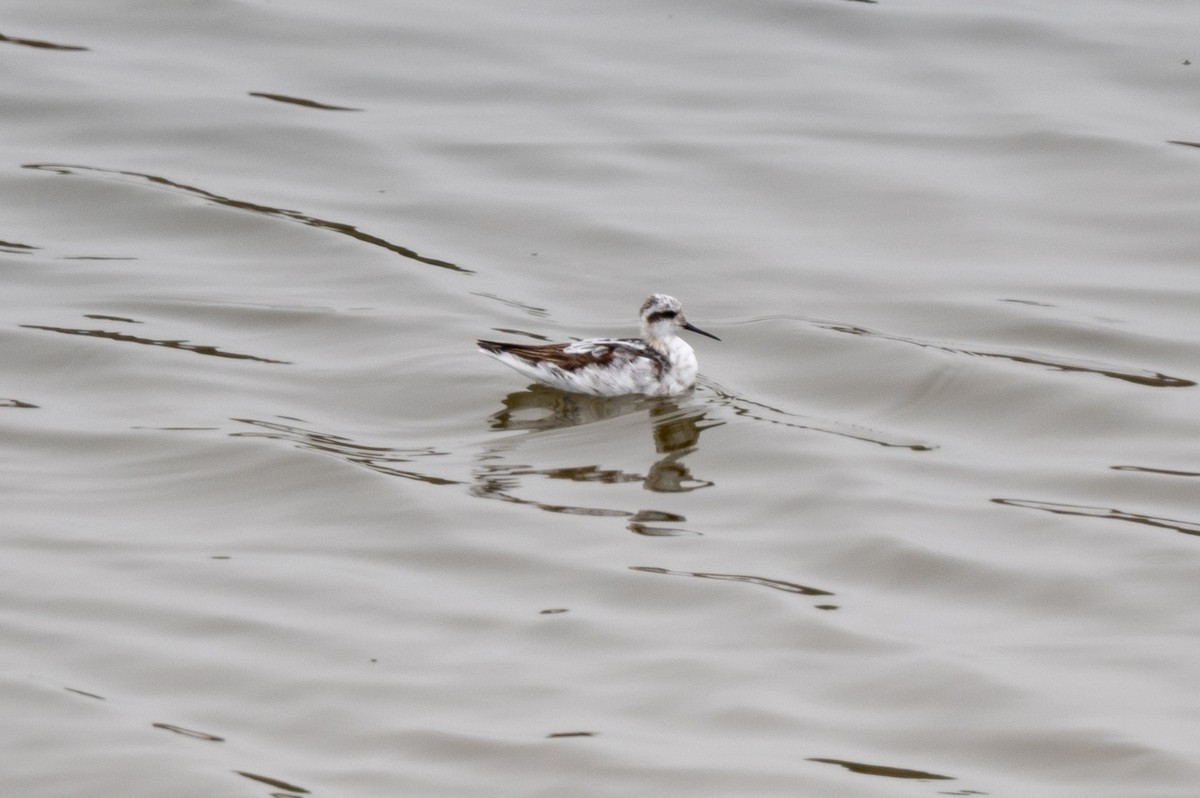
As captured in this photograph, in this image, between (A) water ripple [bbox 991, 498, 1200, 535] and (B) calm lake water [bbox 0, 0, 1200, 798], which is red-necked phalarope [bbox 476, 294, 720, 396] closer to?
(B) calm lake water [bbox 0, 0, 1200, 798]

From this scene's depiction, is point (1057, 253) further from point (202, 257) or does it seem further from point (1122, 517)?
point (202, 257)

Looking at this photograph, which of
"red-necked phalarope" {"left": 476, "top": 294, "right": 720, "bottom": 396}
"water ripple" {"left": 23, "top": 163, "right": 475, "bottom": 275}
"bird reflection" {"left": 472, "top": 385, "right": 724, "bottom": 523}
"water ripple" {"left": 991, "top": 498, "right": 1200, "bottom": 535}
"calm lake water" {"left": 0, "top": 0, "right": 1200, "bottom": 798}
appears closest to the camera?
"calm lake water" {"left": 0, "top": 0, "right": 1200, "bottom": 798}

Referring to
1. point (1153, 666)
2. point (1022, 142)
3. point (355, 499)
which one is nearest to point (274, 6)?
point (1022, 142)

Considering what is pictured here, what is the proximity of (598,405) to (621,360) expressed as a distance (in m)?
0.36

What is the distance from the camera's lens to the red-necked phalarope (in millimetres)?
12031

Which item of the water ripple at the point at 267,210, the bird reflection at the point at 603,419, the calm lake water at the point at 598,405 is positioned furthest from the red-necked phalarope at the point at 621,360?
the water ripple at the point at 267,210

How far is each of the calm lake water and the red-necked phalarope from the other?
27 centimetres

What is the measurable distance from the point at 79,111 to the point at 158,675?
11015 millimetres

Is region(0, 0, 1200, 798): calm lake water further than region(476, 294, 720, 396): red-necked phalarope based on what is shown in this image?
No

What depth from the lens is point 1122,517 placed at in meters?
10.0

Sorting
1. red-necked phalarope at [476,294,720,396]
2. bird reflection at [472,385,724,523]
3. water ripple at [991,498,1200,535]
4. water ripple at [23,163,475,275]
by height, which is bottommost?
bird reflection at [472,385,724,523]

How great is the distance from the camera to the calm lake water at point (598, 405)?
25.4 feet

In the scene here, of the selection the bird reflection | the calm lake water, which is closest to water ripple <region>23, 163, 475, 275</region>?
the calm lake water

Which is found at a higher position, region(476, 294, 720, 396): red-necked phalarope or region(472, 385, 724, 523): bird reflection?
region(476, 294, 720, 396): red-necked phalarope
